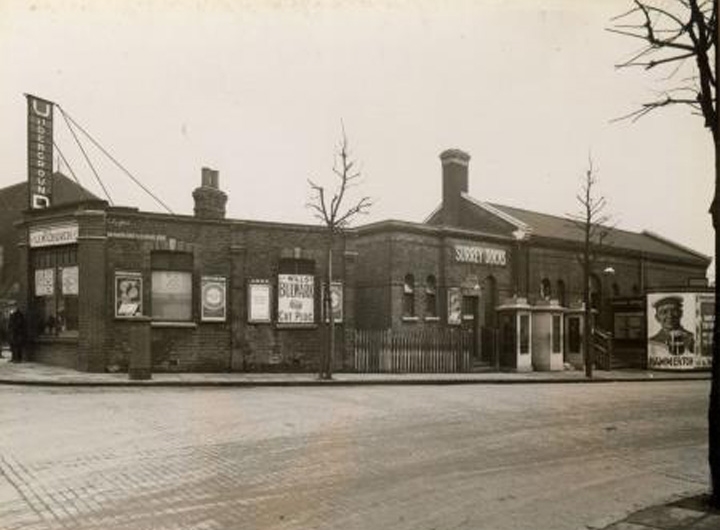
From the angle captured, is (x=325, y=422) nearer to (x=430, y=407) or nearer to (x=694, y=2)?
(x=430, y=407)

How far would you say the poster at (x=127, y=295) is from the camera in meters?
20.2

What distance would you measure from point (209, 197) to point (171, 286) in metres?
3.48

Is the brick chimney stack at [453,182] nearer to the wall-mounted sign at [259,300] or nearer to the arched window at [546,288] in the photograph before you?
the arched window at [546,288]

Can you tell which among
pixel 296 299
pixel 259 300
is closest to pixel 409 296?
pixel 296 299

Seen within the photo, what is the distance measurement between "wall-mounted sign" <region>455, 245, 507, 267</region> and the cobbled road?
501 inches

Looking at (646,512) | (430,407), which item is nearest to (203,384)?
(430,407)

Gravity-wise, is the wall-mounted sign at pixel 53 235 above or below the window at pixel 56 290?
above

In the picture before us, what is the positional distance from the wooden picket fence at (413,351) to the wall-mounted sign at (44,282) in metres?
9.16

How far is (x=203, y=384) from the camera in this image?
715 inches

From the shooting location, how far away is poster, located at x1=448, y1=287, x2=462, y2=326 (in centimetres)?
2747

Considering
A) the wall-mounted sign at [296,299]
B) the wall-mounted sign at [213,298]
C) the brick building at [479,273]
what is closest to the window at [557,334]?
the brick building at [479,273]

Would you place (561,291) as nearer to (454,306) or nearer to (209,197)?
(454,306)

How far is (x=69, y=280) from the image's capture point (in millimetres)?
20844

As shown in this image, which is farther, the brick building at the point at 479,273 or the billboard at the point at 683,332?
the billboard at the point at 683,332
